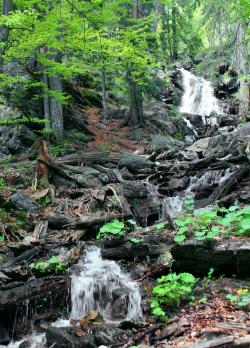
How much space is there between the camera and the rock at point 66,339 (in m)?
4.76

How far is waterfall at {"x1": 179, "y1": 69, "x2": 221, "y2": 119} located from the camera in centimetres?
2505

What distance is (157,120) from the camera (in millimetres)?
20250

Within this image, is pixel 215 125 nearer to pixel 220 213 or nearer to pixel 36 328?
pixel 220 213

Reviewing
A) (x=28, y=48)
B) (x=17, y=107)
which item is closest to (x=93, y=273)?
(x=28, y=48)

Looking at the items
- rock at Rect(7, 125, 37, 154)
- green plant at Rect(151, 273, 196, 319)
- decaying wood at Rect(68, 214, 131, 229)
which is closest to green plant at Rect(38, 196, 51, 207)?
decaying wood at Rect(68, 214, 131, 229)

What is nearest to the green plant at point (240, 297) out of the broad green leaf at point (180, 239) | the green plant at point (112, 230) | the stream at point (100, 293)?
the broad green leaf at point (180, 239)

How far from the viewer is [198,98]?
26578 mm

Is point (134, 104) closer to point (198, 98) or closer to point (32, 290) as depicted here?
point (198, 98)

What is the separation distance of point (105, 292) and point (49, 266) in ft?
3.58

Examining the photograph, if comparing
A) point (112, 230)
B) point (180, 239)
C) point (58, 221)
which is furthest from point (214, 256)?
point (58, 221)

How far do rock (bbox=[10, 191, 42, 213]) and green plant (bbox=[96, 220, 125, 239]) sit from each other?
1909 mm

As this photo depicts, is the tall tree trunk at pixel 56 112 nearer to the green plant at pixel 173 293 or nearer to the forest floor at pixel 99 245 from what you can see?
the forest floor at pixel 99 245

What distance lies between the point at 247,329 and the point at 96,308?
9.75 ft

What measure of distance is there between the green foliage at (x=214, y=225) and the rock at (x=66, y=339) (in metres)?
2.06
